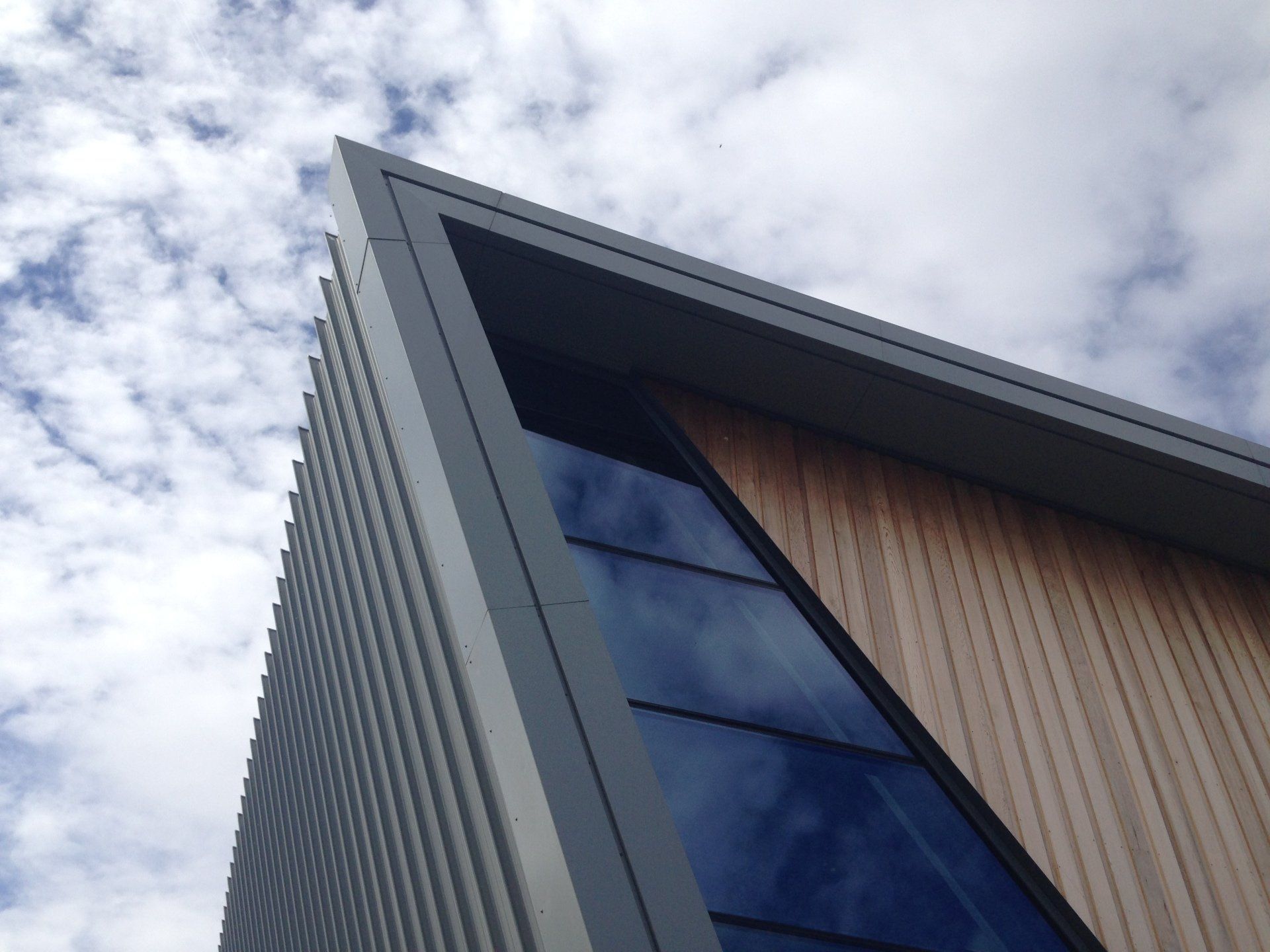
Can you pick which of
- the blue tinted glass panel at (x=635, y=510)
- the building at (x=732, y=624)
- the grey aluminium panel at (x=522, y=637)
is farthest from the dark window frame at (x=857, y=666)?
the grey aluminium panel at (x=522, y=637)

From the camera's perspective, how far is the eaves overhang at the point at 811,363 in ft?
22.2

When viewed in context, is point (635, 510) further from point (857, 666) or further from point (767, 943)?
point (767, 943)

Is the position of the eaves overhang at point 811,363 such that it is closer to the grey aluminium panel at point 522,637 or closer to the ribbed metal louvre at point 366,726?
the grey aluminium panel at point 522,637

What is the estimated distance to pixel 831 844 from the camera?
17.7 feet

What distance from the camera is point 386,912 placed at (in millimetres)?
5984

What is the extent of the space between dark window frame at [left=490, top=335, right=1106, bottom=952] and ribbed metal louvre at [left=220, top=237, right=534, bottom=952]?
141 centimetres

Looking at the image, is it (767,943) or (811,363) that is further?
(811,363)

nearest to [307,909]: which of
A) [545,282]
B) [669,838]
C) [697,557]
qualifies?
[697,557]

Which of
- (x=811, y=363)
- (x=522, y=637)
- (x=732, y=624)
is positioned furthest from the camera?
(x=811, y=363)

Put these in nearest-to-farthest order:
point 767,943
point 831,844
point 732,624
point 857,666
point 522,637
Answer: point 522,637 → point 767,943 → point 831,844 → point 732,624 → point 857,666

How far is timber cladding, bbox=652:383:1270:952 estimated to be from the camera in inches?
242

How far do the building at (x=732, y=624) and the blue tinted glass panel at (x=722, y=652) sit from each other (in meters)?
0.02

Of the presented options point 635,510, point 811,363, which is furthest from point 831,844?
point 811,363

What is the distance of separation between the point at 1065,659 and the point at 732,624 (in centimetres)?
235
